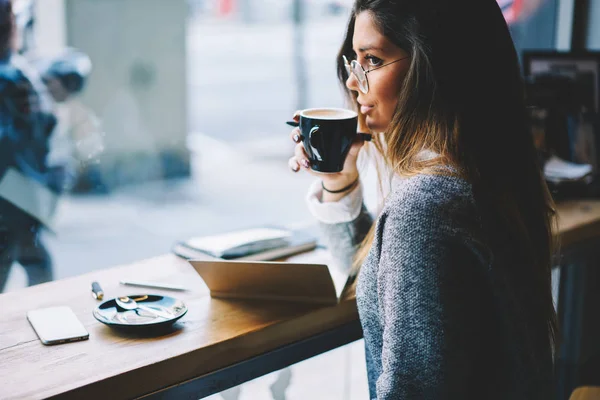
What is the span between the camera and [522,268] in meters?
1.04

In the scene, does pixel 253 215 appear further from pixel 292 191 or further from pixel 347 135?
pixel 347 135

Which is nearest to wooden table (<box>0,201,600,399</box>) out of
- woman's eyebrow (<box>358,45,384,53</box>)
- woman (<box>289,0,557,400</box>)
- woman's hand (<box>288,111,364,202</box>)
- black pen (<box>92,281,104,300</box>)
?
black pen (<box>92,281,104,300</box>)

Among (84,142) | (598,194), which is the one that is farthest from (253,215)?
(598,194)

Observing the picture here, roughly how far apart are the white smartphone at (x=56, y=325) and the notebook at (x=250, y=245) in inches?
13.8

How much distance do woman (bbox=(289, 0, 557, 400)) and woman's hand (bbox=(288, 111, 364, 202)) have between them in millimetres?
164

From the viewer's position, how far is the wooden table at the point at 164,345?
1.01m

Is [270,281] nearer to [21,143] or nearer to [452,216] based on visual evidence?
[452,216]

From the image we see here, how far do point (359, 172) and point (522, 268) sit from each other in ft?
1.70

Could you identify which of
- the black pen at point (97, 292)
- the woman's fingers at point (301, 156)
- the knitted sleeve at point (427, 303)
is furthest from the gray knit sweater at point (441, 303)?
the black pen at point (97, 292)

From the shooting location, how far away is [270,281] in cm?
128

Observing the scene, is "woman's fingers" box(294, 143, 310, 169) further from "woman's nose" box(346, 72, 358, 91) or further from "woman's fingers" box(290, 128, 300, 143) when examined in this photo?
"woman's nose" box(346, 72, 358, 91)

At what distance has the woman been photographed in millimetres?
947

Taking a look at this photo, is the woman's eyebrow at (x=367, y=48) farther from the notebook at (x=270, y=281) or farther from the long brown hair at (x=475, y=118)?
the notebook at (x=270, y=281)

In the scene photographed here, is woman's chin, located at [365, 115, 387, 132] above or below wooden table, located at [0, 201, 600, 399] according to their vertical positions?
above
